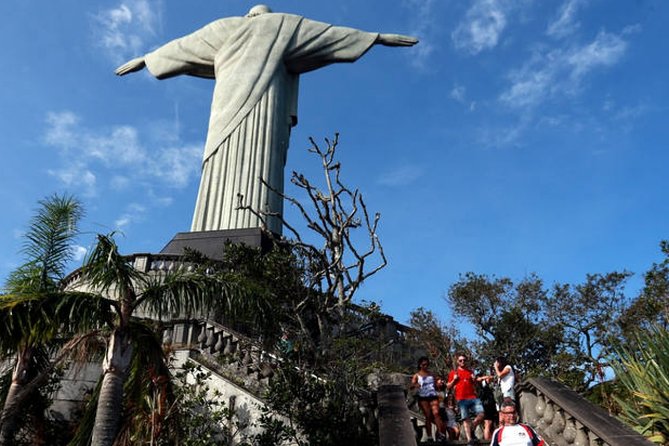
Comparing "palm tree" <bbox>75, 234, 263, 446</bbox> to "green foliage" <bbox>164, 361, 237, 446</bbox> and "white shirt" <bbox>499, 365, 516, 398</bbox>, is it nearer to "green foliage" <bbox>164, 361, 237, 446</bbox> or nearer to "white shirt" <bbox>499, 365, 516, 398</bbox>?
"green foliage" <bbox>164, 361, 237, 446</bbox>

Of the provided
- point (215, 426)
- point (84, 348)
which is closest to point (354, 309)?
point (215, 426)

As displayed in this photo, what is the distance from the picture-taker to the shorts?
8.05 metres

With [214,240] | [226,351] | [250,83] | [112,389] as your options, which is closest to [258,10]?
[250,83]

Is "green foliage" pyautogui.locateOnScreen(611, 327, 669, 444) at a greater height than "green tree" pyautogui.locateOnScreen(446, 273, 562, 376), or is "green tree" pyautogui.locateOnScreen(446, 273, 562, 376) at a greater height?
"green tree" pyautogui.locateOnScreen(446, 273, 562, 376)

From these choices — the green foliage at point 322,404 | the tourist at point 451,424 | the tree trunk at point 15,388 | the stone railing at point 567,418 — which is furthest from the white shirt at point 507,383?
the tree trunk at point 15,388

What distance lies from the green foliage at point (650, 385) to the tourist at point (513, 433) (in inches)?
76.3

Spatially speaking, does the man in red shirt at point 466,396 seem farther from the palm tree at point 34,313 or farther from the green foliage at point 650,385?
the palm tree at point 34,313

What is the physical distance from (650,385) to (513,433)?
7.80 ft

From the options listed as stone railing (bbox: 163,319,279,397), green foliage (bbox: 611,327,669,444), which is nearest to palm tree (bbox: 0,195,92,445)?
stone railing (bbox: 163,319,279,397)

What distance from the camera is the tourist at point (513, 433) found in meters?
5.35

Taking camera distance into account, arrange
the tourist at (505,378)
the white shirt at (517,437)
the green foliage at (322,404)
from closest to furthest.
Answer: the white shirt at (517,437), the tourist at (505,378), the green foliage at (322,404)

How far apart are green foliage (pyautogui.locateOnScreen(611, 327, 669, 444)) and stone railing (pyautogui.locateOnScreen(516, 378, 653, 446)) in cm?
52

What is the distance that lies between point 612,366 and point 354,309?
7488 mm

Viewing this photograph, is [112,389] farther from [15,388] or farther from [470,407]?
[470,407]
